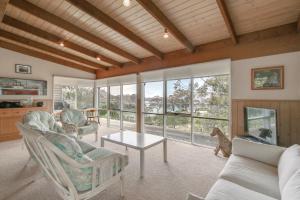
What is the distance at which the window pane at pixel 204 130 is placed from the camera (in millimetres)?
3842

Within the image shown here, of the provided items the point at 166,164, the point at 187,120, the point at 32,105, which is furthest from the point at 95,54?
the point at 166,164

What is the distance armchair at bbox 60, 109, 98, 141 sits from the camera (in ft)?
12.4

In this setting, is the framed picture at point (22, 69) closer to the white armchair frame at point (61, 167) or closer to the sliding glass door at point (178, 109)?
the white armchair frame at point (61, 167)

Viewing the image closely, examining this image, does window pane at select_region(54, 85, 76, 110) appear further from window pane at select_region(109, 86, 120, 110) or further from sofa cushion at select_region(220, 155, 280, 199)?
sofa cushion at select_region(220, 155, 280, 199)

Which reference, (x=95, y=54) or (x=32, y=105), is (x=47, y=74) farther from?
(x=95, y=54)

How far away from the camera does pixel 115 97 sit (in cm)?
630

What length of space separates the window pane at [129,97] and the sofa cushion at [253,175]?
408 cm

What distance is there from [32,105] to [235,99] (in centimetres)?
573

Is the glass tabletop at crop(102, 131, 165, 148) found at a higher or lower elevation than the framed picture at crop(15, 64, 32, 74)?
lower

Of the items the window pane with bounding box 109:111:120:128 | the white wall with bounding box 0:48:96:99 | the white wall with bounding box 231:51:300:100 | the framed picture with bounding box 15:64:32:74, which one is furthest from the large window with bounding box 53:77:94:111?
the white wall with bounding box 231:51:300:100

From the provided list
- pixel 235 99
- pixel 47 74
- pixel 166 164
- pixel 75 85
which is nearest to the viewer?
pixel 166 164

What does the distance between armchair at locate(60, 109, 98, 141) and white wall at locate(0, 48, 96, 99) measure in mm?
2017

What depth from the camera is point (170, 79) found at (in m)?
4.52

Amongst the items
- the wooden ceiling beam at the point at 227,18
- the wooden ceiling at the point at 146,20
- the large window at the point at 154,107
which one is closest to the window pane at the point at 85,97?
the wooden ceiling at the point at 146,20
